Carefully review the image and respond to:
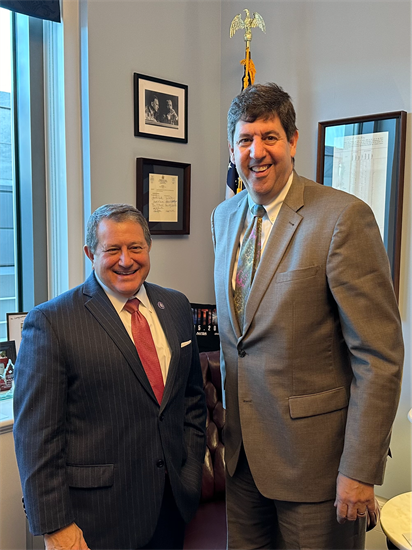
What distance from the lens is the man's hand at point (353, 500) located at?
50.6 inches

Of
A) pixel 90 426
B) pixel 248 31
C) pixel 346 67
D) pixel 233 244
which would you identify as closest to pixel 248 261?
pixel 233 244

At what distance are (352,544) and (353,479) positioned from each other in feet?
0.95

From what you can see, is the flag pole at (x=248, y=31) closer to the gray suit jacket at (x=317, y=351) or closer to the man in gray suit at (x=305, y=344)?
the man in gray suit at (x=305, y=344)

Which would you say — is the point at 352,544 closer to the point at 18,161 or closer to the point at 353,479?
the point at 353,479

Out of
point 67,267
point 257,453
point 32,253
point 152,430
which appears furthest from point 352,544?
point 32,253

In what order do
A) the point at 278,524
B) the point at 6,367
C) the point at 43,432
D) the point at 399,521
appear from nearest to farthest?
1. the point at 43,432
2. the point at 278,524
3. the point at 399,521
4. the point at 6,367

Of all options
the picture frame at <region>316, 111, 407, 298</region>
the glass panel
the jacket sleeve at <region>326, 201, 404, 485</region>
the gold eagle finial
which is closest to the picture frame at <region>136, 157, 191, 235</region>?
the glass panel

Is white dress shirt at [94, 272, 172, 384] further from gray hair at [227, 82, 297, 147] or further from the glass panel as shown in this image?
the glass panel

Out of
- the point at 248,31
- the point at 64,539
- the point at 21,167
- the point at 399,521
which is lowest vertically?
the point at 399,521

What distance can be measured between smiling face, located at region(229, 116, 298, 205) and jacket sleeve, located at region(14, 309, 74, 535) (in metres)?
0.68

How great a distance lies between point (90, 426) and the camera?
4.31ft

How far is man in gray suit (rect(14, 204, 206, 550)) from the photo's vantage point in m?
1.26

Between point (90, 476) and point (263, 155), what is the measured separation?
38.1 inches

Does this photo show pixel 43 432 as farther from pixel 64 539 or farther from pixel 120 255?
pixel 120 255
